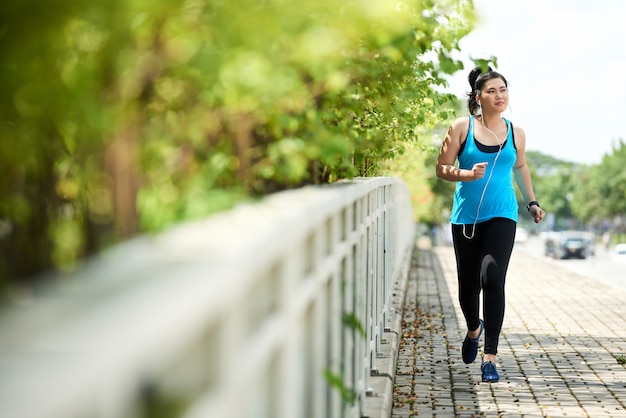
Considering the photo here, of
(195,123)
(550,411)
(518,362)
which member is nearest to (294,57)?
(195,123)

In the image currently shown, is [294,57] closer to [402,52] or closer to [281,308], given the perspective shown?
[281,308]

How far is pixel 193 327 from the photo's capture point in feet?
5.87

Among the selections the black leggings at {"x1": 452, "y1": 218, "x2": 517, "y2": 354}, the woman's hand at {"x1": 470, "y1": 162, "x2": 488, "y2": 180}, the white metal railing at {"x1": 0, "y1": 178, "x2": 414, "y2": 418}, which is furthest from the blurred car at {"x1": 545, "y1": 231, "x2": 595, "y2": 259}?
the white metal railing at {"x1": 0, "y1": 178, "x2": 414, "y2": 418}

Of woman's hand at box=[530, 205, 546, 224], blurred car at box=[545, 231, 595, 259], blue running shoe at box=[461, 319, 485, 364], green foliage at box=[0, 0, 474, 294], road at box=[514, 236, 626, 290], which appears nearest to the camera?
green foliage at box=[0, 0, 474, 294]

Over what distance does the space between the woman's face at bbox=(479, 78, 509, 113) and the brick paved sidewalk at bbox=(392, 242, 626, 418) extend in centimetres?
197

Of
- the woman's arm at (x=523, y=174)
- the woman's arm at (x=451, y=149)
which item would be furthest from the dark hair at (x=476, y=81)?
the woman's arm at (x=523, y=174)

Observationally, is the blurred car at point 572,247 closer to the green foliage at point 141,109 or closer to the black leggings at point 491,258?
the black leggings at point 491,258

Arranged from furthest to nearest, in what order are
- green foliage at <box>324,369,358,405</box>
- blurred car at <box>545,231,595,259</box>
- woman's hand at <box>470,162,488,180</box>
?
blurred car at <box>545,231,595,259</box>
woman's hand at <box>470,162,488,180</box>
green foliage at <box>324,369,358,405</box>

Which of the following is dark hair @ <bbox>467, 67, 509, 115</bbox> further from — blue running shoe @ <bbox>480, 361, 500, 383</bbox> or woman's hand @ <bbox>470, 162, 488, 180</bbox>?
blue running shoe @ <bbox>480, 361, 500, 383</bbox>

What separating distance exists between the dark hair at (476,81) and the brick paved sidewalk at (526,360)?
2.02 meters

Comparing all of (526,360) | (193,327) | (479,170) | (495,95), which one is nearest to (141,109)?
(193,327)

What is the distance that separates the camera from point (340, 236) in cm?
472

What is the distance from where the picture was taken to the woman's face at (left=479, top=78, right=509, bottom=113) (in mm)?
7812

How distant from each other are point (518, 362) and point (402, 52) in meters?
4.37
